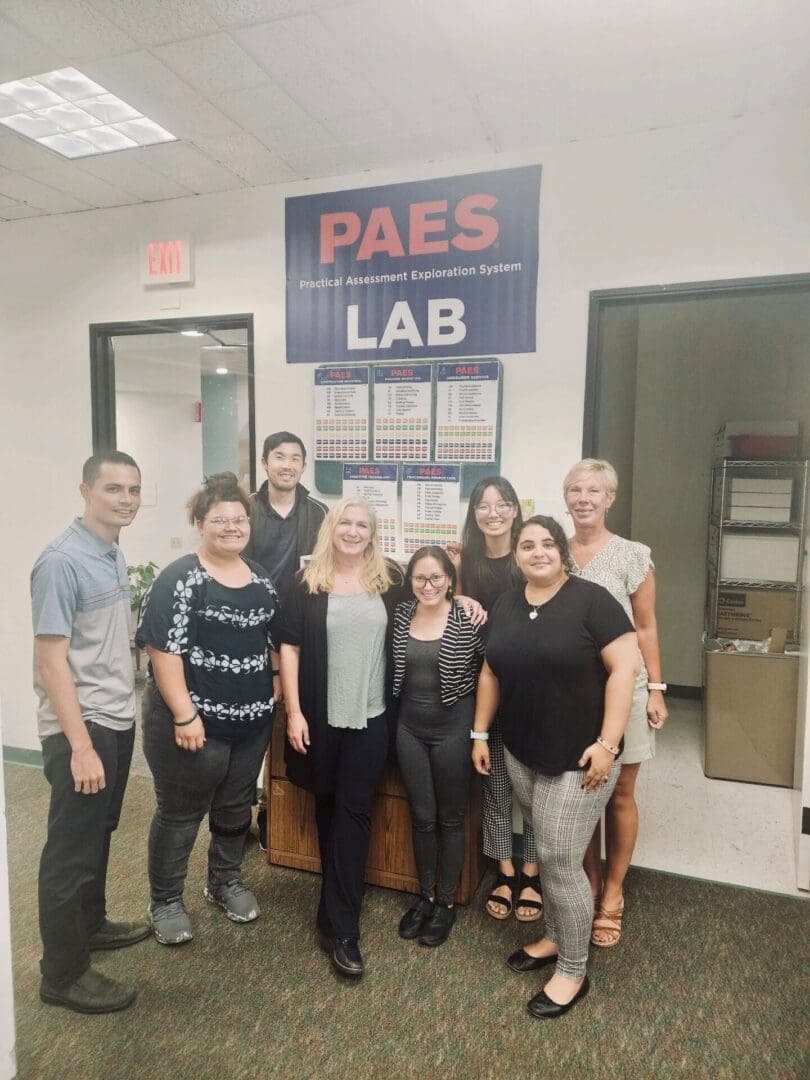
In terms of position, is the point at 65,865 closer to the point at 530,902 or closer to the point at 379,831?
the point at 379,831

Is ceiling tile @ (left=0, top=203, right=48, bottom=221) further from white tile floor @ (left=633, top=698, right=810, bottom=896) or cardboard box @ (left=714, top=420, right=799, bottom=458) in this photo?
white tile floor @ (left=633, top=698, right=810, bottom=896)

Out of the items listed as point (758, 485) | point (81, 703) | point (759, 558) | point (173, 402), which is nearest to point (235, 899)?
point (81, 703)

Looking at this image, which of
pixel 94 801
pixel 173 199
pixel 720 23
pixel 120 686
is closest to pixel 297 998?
pixel 94 801

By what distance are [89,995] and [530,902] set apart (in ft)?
4.70

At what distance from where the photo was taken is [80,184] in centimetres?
305

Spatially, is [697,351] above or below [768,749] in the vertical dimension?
above

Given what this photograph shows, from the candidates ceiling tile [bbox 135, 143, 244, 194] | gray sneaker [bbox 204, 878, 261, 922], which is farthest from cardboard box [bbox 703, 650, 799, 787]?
ceiling tile [bbox 135, 143, 244, 194]

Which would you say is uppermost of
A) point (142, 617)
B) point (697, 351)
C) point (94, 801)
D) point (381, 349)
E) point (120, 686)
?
point (697, 351)

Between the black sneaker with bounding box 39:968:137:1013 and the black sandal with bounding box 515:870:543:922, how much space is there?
127 cm

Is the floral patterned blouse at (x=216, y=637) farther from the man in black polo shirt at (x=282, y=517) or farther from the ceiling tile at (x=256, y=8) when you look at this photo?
the ceiling tile at (x=256, y=8)

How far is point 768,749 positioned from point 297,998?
266 centimetres

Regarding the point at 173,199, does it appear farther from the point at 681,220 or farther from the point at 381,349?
the point at 681,220

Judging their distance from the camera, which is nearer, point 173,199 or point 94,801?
point 94,801

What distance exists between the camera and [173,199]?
318 centimetres
